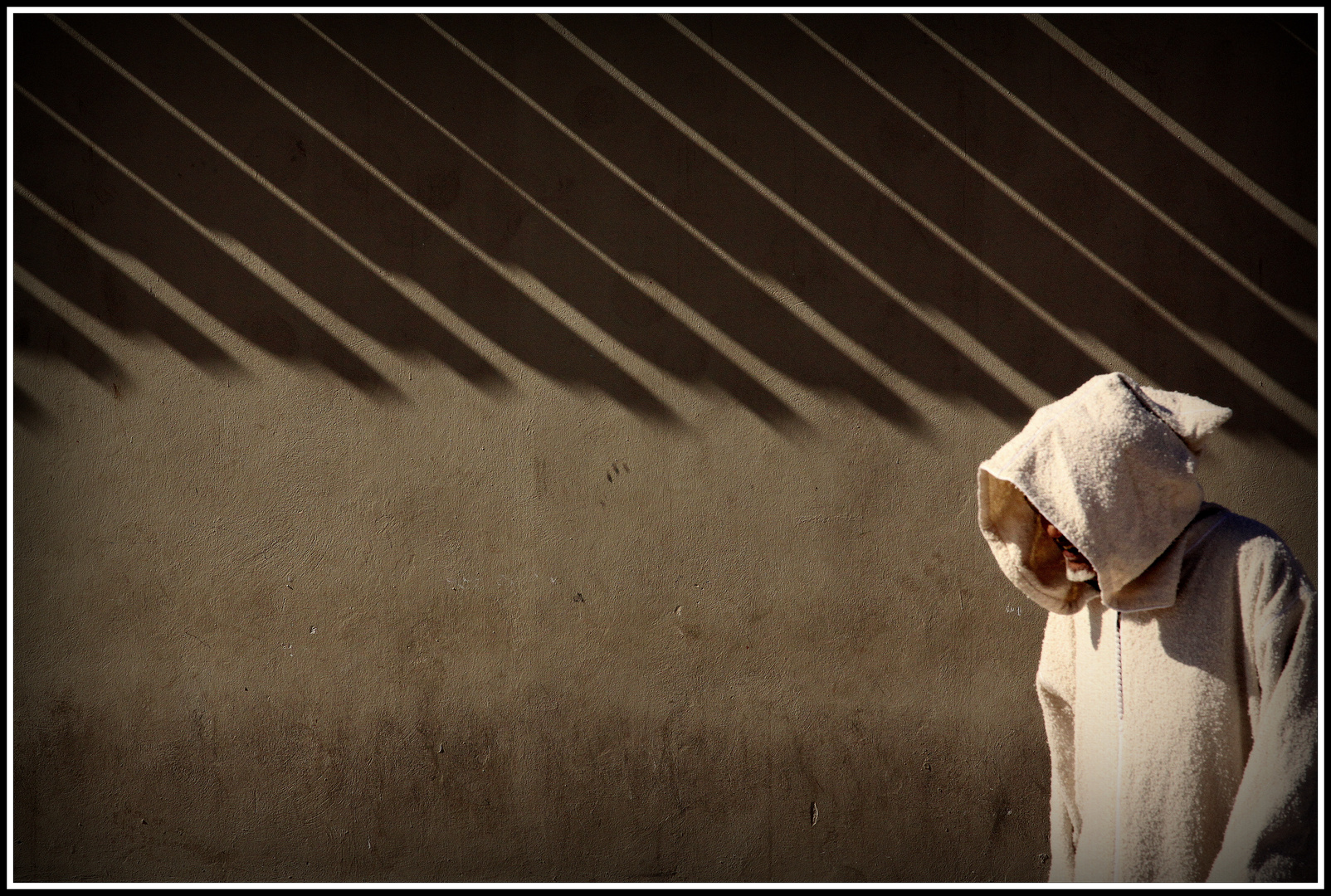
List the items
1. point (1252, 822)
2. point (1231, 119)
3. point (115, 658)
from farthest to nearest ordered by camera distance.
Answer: point (115, 658)
point (1231, 119)
point (1252, 822)

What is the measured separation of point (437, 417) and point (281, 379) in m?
0.66

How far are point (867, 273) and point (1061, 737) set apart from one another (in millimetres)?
1923

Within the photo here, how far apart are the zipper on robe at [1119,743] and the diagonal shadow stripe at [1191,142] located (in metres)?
2.28

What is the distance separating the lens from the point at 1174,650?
6.97 feet

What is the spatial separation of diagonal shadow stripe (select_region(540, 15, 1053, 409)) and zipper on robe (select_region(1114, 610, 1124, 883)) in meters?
1.59

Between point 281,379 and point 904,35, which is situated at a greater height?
point 904,35

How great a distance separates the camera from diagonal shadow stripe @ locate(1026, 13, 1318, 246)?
11.9 feet

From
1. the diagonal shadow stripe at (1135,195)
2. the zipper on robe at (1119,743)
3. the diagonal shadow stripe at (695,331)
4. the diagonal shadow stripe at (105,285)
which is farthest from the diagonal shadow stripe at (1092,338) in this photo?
the diagonal shadow stripe at (105,285)

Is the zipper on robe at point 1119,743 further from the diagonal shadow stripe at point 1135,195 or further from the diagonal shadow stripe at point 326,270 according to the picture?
the diagonal shadow stripe at point 326,270

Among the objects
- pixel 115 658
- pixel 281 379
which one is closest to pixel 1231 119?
pixel 281 379

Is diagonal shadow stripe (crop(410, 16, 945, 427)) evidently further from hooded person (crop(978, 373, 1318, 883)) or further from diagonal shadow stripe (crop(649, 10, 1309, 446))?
hooded person (crop(978, 373, 1318, 883))

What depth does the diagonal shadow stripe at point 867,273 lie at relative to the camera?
145 inches

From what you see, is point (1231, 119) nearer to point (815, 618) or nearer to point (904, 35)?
point (904, 35)

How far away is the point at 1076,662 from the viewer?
2.41 meters
